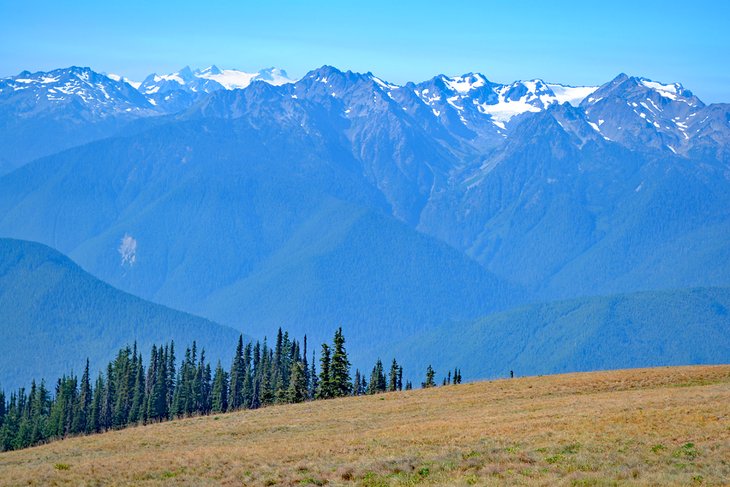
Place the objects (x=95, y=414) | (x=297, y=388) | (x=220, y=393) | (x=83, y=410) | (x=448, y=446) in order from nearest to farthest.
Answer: (x=448, y=446) < (x=297, y=388) < (x=95, y=414) < (x=83, y=410) < (x=220, y=393)

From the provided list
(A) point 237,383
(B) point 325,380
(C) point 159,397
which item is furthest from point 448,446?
(A) point 237,383

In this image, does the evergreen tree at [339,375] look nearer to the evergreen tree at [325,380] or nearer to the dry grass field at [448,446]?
the evergreen tree at [325,380]

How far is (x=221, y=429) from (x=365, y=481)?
98.0 ft

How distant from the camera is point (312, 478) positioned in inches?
1906

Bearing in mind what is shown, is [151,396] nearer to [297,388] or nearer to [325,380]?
[297,388]

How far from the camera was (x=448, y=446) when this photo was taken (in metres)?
54.2

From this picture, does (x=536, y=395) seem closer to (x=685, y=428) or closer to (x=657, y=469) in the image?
(x=685, y=428)

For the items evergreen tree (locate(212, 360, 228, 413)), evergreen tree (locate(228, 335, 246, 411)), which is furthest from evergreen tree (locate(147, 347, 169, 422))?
evergreen tree (locate(228, 335, 246, 411))

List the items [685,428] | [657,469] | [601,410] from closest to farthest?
[657,469], [685,428], [601,410]

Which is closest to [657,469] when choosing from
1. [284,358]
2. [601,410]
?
[601,410]

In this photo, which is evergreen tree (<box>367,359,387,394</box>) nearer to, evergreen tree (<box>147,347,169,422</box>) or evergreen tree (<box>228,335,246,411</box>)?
evergreen tree (<box>228,335,246,411</box>)

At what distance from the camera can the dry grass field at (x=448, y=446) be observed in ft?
154

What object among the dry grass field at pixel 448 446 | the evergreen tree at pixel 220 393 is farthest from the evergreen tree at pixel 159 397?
the dry grass field at pixel 448 446

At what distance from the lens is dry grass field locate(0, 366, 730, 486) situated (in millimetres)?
46906
